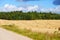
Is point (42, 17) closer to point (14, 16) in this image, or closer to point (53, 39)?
point (14, 16)

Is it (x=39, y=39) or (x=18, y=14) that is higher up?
(x=39, y=39)

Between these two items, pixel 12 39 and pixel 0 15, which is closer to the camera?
pixel 12 39

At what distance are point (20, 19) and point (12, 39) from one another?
26684 mm

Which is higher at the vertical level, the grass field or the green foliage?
the grass field

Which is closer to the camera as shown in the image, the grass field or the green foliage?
the grass field

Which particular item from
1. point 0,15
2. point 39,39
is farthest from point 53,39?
point 0,15

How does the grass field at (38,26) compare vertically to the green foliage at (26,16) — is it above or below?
above

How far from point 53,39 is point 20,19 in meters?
26.5

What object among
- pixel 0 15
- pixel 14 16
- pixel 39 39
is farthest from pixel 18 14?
pixel 39 39

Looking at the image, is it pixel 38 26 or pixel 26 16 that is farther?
pixel 26 16

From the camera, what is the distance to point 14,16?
3919 centimetres

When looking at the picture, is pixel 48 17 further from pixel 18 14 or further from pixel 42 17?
pixel 18 14

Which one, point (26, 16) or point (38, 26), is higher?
point (38, 26)

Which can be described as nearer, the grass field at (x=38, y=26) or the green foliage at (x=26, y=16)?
the grass field at (x=38, y=26)
